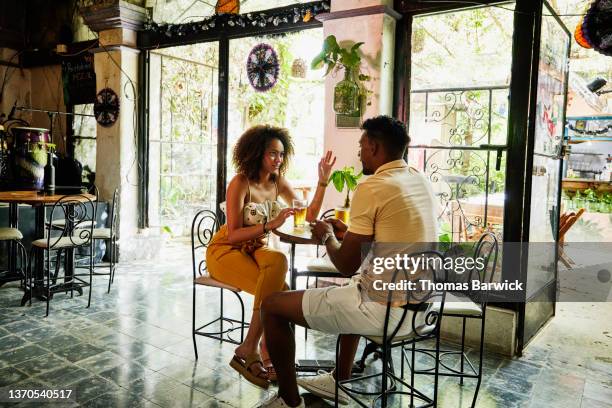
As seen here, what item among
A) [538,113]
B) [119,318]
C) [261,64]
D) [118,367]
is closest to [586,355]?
[538,113]

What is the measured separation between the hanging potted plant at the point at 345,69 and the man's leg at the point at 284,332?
2.27 metres

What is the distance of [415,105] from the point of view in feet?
14.3

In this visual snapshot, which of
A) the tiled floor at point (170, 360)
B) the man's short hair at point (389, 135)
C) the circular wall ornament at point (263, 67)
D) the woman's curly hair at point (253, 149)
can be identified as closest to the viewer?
the man's short hair at point (389, 135)

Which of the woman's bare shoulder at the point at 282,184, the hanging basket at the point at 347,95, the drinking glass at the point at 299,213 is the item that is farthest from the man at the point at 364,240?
the hanging basket at the point at 347,95

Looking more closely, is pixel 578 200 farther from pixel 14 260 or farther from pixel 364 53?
pixel 14 260

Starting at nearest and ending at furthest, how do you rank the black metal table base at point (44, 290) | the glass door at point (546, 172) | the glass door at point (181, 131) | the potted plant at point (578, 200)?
the glass door at point (546, 172), the black metal table base at point (44, 290), the glass door at point (181, 131), the potted plant at point (578, 200)

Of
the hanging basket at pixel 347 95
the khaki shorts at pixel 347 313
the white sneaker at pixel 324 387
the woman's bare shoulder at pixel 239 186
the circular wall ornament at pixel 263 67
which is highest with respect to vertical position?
the circular wall ornament at pixel 263 67

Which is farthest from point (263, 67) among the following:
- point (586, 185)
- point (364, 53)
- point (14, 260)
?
point (586, 185)

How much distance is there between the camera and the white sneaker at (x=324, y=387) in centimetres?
273

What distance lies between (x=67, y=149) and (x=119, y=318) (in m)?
3.93

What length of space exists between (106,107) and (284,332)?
4997 mm

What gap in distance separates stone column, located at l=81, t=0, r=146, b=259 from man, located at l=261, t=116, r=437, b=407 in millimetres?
4403

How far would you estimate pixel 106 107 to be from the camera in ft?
20.8

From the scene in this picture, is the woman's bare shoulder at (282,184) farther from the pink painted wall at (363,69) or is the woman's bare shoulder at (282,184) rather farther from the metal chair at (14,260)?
the metal chair at (14,260)
